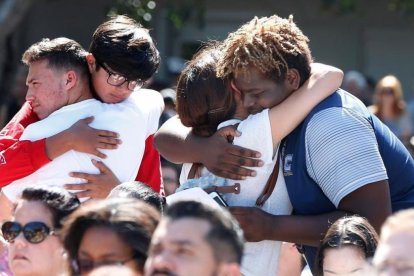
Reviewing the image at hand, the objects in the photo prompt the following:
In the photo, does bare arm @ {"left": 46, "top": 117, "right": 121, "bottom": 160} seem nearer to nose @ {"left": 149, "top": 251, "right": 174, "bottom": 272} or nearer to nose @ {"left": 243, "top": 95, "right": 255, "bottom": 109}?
nose @ {"left": 243, "top": 95, "right": 255, "bottom": 109}

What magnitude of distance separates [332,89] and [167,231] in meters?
1.32

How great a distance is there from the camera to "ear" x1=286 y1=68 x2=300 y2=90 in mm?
4457

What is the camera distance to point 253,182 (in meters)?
4.54

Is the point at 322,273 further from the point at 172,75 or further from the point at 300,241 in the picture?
the point at 172,75

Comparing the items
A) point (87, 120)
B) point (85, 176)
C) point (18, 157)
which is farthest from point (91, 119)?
point (18, 157)

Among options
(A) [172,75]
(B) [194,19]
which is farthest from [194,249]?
(B) [194,19]

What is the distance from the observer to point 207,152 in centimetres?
458

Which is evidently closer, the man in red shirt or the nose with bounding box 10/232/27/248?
the nose with bounding box 10/232/27/248

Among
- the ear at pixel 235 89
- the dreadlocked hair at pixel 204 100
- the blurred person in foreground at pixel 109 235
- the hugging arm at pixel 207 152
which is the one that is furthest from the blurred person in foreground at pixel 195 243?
the dreadlocked hair at pixel 204 100

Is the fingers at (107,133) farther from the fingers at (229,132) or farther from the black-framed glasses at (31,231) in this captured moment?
the black-framed glasses at (31,231)

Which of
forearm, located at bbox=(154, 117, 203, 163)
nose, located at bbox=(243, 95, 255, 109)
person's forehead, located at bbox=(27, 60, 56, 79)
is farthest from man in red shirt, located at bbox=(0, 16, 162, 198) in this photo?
nose, located at bbox=(243, 95, 255, 109)

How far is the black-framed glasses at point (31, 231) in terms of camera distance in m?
4.04

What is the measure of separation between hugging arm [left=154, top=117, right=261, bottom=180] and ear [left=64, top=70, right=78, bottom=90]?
0.44 metres

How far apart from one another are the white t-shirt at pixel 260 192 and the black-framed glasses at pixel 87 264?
105 cm
